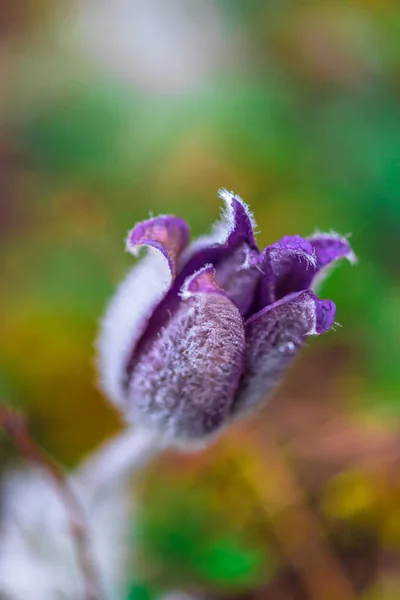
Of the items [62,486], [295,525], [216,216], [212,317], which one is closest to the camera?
[212,317]

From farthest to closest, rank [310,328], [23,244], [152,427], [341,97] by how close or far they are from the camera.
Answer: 1. [341,97]
2. [23,244]
3. [152,427]
4. [310,328]

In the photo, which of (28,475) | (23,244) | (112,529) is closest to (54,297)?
(23,244)

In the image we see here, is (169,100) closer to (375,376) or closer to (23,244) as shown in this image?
(23,244)

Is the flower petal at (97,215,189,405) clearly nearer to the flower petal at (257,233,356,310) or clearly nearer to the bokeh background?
the flower petal at (257,233,356,310)

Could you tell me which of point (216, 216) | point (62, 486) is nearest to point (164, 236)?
point (62, 486)

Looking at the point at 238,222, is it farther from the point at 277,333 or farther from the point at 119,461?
the point at 119,461

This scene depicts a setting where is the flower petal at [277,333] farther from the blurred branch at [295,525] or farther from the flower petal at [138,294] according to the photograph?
the blurred branch at [295,525]

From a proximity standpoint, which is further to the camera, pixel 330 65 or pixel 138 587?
pixel 330 65
